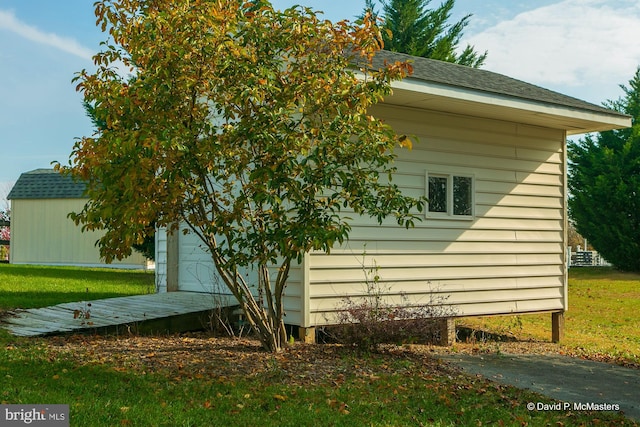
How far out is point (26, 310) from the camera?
9922mm

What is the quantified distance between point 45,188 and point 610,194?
68.7 ft

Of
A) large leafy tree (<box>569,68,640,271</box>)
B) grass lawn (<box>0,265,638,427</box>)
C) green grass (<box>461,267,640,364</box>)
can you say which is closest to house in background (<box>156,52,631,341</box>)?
green grass (<box>461,267,640,364</box>)

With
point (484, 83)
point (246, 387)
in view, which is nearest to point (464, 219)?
point (484, 83)

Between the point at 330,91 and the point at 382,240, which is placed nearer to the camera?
the point at 330,91

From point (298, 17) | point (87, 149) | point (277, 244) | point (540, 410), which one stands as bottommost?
point (540, 410)

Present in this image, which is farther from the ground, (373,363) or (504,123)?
(504,123)

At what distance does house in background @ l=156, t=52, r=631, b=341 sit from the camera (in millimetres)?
8953

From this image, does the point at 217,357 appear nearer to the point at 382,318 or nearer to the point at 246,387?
the point at 246,387

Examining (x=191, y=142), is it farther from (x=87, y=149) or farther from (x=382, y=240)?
(x=382, y=240)

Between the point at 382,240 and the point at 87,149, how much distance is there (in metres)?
3.96

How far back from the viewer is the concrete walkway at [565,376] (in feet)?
22.3

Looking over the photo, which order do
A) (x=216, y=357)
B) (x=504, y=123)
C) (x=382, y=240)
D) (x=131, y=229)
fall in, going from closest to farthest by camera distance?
(x=131, y=229)
(x=216, y=357)
(x=382, y=240)
(x=504, y=123)

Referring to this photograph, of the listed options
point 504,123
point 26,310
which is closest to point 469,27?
point 504,123

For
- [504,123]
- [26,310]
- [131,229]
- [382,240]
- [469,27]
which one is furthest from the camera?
[469,27]
